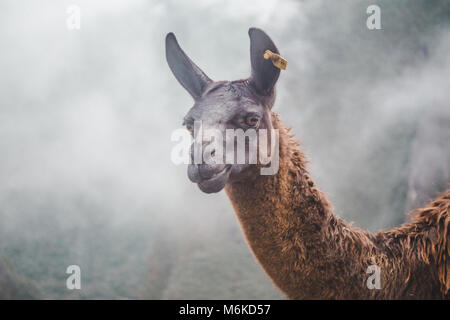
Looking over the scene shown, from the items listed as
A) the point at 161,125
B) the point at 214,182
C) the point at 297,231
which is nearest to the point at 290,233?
the point at 297,231

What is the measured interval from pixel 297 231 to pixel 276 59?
710mm

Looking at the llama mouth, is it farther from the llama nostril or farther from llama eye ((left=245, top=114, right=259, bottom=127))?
llama eye ((left=245, top=114, right=259, bottom=127))

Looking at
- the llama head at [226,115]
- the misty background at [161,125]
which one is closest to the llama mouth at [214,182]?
the llama head at [226,115]

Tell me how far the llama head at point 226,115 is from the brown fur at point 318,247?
0.14 m

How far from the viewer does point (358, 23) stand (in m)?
3.24

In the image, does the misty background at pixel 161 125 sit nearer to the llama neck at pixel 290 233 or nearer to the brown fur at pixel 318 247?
the brown fur at pixel 318 247

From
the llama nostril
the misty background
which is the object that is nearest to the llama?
the llama nostril

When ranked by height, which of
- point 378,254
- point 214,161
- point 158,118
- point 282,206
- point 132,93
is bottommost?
point 378,254

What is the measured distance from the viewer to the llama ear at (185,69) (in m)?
1.56

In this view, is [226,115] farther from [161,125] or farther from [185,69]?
[161,125]

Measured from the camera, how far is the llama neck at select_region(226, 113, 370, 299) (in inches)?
56.4

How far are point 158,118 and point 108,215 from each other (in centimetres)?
106

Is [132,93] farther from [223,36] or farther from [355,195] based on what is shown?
[355,195]
